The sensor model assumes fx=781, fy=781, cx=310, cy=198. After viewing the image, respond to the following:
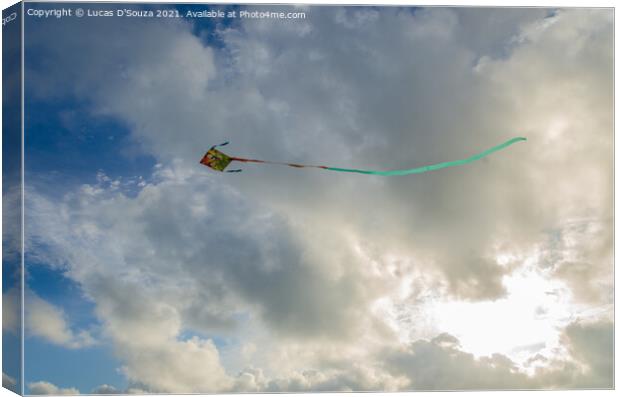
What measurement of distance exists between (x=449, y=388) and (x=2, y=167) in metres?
12.6

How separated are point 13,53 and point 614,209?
52.1 ft

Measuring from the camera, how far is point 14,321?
19125 mm

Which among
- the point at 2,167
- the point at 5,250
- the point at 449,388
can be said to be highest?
the point at 2,167

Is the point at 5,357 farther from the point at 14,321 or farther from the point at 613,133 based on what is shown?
the point at 613,133

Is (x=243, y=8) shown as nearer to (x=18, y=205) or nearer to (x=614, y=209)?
(x=18, y=205)

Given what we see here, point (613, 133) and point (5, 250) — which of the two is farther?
point (613, 133)

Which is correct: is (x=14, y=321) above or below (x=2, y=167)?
below

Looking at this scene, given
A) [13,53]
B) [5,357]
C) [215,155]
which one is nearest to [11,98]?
[13,53]

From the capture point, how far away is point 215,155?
19719 millimetres

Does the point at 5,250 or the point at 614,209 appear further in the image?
the point at 614,209

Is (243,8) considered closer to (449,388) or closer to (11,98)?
(11,98)

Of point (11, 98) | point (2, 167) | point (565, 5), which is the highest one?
point (565, 5)

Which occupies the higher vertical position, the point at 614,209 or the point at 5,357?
the point at 614,209

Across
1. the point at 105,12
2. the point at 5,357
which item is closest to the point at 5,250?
the point at 5,357
